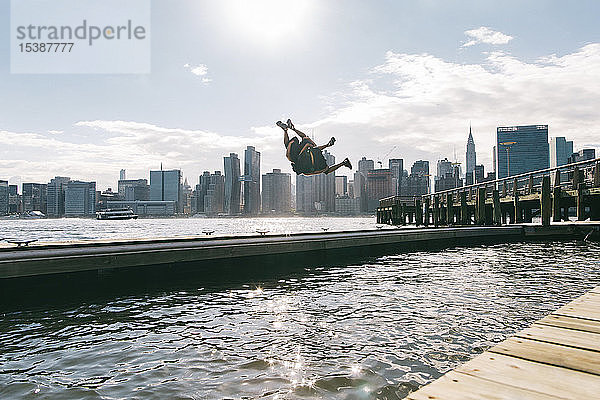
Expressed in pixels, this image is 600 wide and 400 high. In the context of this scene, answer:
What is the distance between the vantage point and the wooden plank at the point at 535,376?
2.81 meters

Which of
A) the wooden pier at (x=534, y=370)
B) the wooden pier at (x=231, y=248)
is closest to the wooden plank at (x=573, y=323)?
the wooden pier at (x=534, y=370)

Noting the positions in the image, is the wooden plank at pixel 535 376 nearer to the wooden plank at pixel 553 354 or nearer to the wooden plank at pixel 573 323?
the wooden plank at pixel 553 354

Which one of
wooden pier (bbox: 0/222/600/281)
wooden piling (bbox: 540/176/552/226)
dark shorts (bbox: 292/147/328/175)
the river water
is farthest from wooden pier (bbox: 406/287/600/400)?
wooden piling (bbox: 540/176/552/226)

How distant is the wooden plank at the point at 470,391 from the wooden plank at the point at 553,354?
2.28 feet

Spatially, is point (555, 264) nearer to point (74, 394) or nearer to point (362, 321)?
point (362, 321)

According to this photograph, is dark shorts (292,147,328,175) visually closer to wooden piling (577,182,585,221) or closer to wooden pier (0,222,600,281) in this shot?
wooden pier (0,222,600,281)

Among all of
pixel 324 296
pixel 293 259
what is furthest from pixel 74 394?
pixel 293 259

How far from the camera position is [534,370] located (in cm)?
318

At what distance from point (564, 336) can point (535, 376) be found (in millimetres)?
1258

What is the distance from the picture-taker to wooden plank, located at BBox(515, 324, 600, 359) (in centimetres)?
378

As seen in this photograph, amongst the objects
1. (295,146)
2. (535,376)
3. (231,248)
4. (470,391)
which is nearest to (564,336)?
(535,376)

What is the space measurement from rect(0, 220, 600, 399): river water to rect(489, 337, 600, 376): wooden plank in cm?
185

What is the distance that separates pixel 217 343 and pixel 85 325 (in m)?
3.15

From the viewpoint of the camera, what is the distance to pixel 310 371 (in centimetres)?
591
